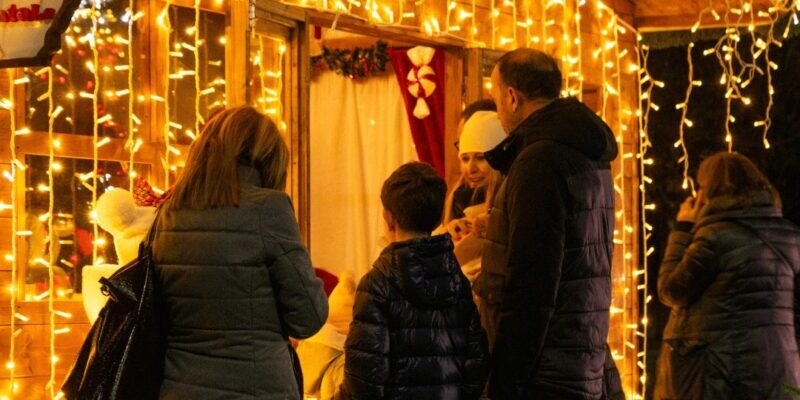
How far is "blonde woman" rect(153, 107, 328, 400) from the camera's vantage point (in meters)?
3.24

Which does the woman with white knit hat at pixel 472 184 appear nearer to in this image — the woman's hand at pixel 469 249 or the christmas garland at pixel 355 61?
the woman's hand at pixel 469 249

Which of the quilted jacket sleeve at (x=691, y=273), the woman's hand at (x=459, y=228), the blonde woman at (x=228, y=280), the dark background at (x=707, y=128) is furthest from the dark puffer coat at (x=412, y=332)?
the dark background at (x=707, y=128)

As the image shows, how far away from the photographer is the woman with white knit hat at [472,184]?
455 cm

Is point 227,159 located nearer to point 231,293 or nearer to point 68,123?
point 231,293

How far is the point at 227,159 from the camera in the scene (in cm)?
330

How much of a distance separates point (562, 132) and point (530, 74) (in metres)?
0.27

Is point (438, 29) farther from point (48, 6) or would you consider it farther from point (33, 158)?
point (48, 6)

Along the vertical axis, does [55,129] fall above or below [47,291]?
above

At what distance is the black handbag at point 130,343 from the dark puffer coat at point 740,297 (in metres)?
3.30

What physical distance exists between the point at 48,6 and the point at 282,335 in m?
1.23

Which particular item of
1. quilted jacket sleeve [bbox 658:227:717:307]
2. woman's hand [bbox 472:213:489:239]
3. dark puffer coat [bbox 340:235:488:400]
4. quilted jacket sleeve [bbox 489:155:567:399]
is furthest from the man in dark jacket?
quilted jacket sleeve [bbox 658:227:717:307]

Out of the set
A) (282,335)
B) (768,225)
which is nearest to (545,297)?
(282,335)

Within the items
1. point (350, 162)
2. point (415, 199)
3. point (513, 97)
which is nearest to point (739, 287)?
point (513, 97)

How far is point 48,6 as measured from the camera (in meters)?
3.31
